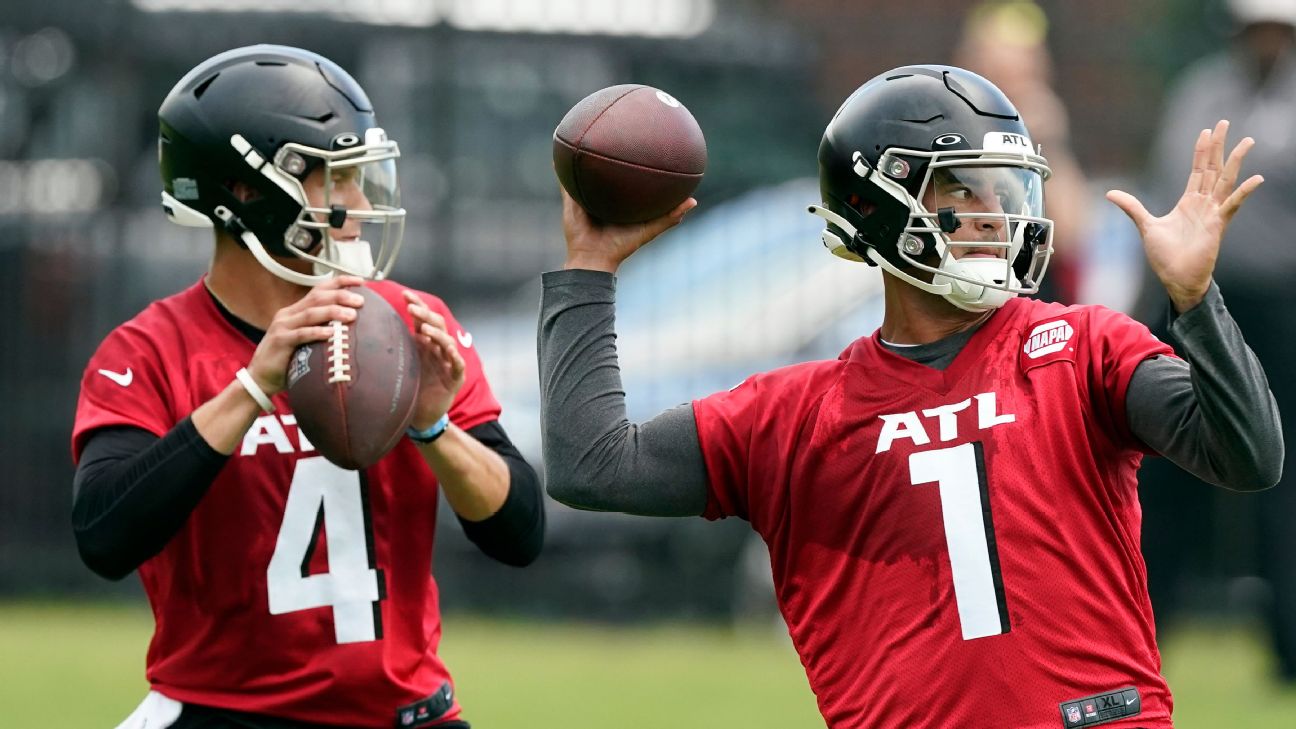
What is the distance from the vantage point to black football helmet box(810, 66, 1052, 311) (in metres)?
3.78

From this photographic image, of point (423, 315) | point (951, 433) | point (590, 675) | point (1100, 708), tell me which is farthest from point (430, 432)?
point (590, 675)

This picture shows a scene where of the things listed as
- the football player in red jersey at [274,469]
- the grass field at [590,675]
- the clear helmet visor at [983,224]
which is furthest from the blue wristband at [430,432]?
the grass field at [590,675]

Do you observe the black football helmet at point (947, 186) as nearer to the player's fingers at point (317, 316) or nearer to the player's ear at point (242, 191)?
the player's fingers at point (317, 316)

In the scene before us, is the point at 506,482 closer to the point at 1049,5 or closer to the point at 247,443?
the point at 247,443

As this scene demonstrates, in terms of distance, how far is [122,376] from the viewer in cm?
438

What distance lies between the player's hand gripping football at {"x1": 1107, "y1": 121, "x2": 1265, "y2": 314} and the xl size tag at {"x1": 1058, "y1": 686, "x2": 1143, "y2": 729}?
721 millimetres

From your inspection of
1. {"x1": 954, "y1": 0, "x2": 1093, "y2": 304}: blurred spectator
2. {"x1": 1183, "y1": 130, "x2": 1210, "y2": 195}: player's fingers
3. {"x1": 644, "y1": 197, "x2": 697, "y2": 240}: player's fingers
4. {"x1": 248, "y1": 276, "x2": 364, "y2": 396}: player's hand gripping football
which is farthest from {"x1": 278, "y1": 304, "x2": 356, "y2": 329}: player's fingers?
{"x1": 954, "y1": 0, "x2": 1093, "y2": 304}: blurred spectator

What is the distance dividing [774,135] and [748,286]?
95cm

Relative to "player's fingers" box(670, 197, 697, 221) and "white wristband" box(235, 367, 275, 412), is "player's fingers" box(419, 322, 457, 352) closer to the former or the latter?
"white wristband" box(235, 367, 275, 412)

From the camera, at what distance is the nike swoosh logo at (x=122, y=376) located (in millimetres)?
4371

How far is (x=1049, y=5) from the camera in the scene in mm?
10969

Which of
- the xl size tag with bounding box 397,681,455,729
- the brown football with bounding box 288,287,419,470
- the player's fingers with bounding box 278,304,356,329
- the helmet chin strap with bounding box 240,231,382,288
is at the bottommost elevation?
the xl size tag with bounding box 397,681,455,729

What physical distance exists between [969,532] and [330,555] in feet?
4.76

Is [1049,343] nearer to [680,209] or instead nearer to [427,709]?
[680,209]
